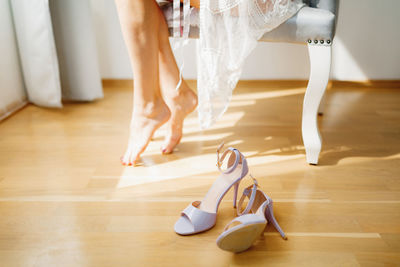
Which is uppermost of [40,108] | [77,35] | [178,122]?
[77,35]

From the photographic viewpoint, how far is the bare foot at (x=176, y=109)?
125 cm

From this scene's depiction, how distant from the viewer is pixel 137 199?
3.18ft

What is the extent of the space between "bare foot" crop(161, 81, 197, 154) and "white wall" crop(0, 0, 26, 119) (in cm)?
79

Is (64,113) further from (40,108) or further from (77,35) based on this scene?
(77,35)

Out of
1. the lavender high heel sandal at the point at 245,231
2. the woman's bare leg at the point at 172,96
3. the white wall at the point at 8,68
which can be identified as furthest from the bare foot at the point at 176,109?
the white wall at the point at 8,68

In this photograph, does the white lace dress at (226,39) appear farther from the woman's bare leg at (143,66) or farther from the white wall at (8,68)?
the white wall at (8,68)

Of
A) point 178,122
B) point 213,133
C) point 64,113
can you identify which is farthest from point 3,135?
point 213,133

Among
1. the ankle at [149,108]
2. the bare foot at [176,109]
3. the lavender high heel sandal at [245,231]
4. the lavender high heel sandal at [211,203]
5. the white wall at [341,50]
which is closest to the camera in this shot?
the lavender high heel sandal at [245,231]

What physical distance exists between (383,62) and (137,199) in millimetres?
1689

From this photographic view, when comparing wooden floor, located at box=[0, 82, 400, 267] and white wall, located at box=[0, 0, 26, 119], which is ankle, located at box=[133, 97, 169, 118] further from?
white wall, located at box=[0, 0, 26, 119]

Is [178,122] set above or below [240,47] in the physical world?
below

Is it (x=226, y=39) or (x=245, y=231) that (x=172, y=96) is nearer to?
(x=226, y=39)

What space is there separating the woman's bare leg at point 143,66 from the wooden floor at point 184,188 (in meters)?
0.10

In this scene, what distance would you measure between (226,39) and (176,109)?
1.13ft
